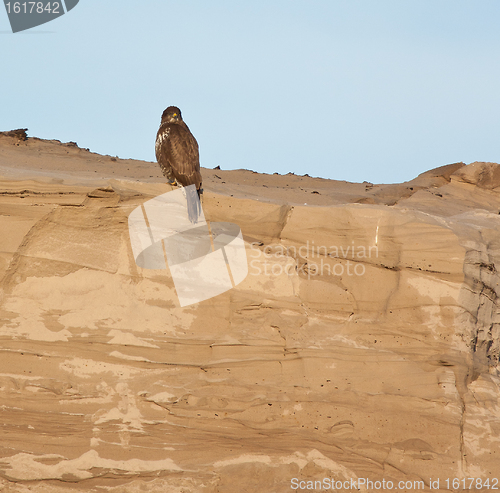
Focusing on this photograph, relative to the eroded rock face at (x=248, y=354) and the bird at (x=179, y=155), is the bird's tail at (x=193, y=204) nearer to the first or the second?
the bird at (x=179, y=155)

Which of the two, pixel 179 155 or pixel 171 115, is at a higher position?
pixel 171 115

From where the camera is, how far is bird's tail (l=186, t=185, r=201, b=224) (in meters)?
5.34

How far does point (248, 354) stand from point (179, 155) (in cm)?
241

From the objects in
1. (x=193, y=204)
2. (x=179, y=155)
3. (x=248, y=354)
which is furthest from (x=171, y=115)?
(x=248, y=354)

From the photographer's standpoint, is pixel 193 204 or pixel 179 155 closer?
pixel 193 204

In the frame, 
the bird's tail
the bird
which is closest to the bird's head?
the bird

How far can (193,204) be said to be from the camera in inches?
211

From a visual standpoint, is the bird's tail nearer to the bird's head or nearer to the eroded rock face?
the eroded rock face

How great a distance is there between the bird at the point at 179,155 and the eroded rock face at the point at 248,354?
0.25 meters

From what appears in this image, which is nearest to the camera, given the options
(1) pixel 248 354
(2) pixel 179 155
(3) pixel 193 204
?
(1) pixel 248 354

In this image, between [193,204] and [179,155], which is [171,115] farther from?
[193,204]

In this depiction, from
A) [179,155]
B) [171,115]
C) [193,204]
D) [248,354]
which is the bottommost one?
[248,354]

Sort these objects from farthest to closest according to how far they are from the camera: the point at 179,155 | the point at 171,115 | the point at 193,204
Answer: the point at 171,115 → the point at 179,155 → the point at 193,204

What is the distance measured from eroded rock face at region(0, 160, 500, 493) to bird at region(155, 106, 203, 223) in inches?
9.7
